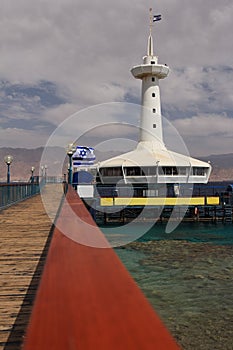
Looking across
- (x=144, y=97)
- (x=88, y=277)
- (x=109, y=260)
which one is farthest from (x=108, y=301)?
(x=144, y=97)

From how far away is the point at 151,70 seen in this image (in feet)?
204

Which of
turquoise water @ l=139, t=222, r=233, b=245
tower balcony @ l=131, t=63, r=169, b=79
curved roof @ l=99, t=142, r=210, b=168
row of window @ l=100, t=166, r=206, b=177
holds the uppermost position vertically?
tower balcony @ l=131, t=63, r=169, b=79

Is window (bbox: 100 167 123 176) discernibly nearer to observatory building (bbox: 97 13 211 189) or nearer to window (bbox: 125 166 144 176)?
observatory building (bbox: 97 13 211 189)

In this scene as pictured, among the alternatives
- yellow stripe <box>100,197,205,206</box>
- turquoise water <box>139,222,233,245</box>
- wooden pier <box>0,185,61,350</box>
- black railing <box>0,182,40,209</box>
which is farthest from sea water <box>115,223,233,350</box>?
black railing <box>0,182,40,209</box>

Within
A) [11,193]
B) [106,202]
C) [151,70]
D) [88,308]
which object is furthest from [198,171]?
[88,308]

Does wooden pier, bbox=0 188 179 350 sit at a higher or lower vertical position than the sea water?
higher

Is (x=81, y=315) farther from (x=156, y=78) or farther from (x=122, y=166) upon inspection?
(x=156, y=78)

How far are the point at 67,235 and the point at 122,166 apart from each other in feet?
173

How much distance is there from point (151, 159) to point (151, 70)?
16.6 m

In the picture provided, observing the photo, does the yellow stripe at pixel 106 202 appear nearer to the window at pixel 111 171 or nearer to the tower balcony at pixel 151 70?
the window at pixel 111 171

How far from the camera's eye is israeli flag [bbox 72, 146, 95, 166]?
2594 inches

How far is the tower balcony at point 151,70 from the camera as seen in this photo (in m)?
62.2

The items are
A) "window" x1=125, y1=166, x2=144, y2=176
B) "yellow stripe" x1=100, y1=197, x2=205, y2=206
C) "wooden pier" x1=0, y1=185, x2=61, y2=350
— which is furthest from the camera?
"window" x1=125, y1=166, x2=144, y2=176

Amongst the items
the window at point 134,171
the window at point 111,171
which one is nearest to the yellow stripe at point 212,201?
the window at point 134,171
